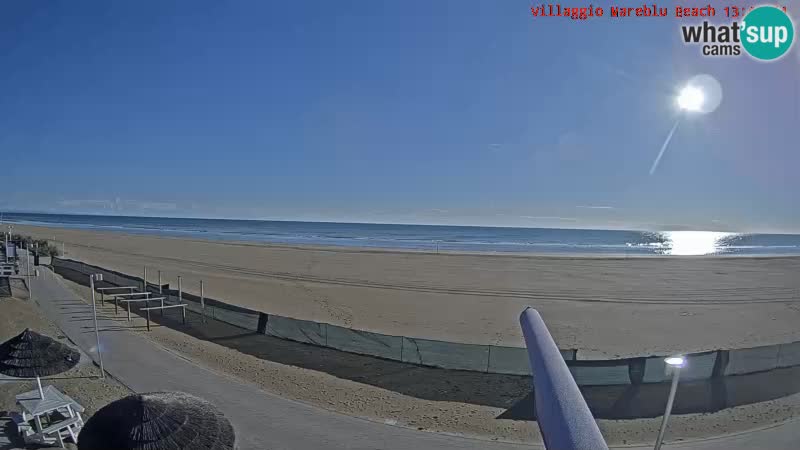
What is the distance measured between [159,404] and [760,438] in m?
9.34

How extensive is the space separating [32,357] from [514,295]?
758 inches

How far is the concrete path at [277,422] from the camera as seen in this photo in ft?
22.3

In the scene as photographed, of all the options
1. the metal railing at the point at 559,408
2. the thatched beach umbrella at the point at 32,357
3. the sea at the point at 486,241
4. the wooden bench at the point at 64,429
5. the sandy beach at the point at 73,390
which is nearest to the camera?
the metal railing at the point at 559,408

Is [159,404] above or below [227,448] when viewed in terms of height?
above

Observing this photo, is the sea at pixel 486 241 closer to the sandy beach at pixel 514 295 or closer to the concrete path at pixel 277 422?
the sandy beach at pixel 514 295

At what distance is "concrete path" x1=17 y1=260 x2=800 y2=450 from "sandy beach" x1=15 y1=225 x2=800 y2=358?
502cm

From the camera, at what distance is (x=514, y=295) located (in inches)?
856

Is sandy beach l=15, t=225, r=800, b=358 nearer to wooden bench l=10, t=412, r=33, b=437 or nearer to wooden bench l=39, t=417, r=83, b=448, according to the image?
wooden bench l=39, t=417, r=83, b=448

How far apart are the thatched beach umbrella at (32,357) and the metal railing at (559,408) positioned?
26.7 ft

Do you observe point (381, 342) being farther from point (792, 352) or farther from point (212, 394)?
point (792, 352)

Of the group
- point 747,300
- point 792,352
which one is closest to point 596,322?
point 792,352

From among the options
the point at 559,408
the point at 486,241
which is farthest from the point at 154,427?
the point at 486,241

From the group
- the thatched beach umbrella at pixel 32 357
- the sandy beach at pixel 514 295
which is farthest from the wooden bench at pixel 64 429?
the sandy beach at pixel 514 295

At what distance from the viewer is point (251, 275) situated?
1065 inches
